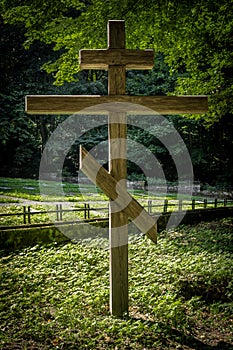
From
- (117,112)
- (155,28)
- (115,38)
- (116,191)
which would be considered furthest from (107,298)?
(155,28)

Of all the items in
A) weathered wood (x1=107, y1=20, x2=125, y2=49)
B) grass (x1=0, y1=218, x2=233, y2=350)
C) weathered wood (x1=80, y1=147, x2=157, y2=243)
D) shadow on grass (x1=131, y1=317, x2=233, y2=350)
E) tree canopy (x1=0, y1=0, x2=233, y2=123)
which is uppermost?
tree canopy (x1=0, y1=0, x2=233, y2=123)

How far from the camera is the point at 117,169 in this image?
5434 millimetres

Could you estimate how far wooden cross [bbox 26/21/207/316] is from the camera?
514cm

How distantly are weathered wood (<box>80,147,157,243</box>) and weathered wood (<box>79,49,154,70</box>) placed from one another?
1250 millimetres

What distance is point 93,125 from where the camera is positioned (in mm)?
28156

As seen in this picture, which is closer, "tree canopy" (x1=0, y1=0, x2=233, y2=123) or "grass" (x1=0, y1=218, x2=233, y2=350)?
"grass" (x1=0, y1=218, x2=233, y2=350)

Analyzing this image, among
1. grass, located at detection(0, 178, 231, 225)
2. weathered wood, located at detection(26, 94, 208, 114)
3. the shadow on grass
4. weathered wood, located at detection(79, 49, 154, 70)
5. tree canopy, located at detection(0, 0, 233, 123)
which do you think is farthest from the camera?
grass, located at detection(0, 178, 231, 225)

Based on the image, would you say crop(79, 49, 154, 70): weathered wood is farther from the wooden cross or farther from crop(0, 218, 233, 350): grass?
crop(0, 218, 233, 350): grass

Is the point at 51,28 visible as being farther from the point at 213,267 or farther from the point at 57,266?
the point at 213,267

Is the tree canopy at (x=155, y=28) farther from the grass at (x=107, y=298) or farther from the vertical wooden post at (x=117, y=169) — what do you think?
the grass at (x=107, y=298)

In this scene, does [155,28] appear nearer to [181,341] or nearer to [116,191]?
[116,191]

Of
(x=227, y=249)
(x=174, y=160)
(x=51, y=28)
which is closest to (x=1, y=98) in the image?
(x=174, y=160)

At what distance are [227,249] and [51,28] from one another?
7435mm

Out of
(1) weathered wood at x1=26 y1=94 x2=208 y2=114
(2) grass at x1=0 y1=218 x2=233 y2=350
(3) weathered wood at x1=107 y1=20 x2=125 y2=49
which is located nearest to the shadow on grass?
(2) grass at x1=0 y1=218 x2=233 y2=350
